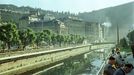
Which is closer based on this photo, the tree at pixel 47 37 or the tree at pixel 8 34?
the tree at pixel 8 34

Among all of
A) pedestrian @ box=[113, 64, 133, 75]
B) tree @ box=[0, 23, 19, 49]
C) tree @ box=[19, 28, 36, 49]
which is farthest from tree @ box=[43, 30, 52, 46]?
pedestrian @ box=[113, 64, 133, 75]

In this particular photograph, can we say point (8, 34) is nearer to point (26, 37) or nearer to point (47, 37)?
point (26, 37)

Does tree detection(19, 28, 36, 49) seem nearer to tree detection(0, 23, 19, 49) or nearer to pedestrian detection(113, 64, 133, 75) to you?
tree detection(0, 23, 19, 49)

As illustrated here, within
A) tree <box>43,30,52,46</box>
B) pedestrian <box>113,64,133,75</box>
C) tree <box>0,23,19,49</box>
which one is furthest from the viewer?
tree <box>43,30,52,46</box>

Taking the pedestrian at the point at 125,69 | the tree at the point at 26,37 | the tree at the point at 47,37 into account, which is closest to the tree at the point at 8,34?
Result: the tree at the point at 26,37

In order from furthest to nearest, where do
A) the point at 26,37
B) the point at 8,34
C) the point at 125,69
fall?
the point at 26,37 → the point at 8,34 → the point at 125,69

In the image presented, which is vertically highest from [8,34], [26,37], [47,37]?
[8,34]

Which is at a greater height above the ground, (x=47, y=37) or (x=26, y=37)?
(x=26, y=37)

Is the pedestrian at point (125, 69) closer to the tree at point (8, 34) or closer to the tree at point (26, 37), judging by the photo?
the tree at point (8, 34)

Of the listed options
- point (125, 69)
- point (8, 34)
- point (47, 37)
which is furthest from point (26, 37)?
point (125, 69)

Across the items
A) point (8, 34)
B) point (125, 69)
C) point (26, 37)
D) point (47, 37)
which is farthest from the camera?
point (47, 37)

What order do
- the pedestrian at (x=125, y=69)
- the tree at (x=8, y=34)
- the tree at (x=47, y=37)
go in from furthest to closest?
1. the tree at (x=47, y=37)
2. the tree at (x=8, y=34)
3. the pedestrian at (x=125, y=69)

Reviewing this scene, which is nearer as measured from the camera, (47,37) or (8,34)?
(8,34)

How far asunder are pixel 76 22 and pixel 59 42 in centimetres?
7303
